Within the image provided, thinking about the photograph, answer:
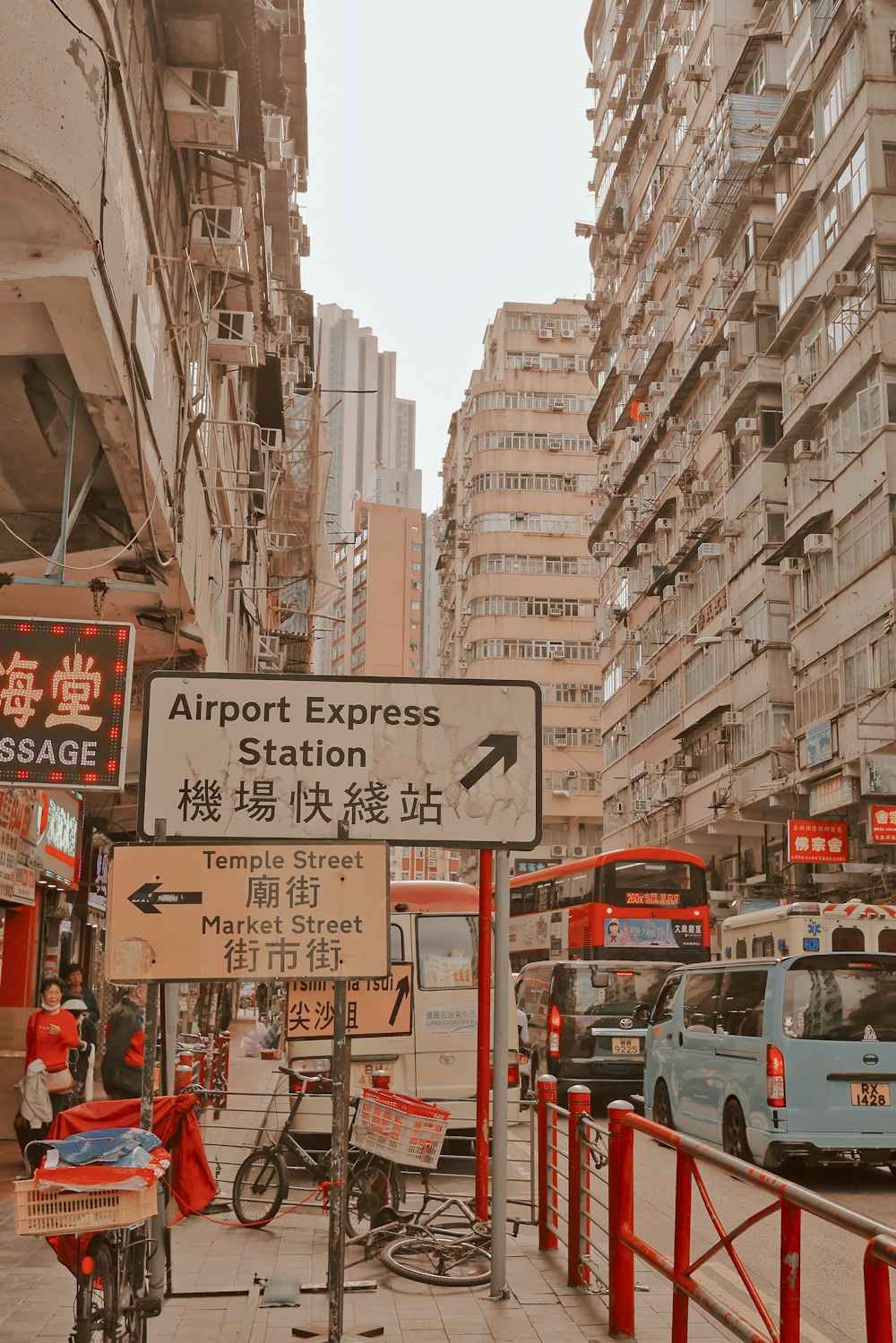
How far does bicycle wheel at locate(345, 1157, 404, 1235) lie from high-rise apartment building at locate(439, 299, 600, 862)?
186 feet

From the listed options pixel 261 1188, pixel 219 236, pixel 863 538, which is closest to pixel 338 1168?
pixel 261 1188

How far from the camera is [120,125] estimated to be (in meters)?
9.41

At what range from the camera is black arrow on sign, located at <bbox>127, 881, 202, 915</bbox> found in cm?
577

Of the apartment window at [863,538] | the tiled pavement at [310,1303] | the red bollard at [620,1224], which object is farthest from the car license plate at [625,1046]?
the apartment window at [863,538]

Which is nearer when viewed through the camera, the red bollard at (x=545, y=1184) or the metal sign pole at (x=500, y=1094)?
the metal sign pole at (x=500, y=1094)

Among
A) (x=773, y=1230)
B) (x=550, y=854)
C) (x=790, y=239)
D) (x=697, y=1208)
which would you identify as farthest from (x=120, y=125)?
(x=550, y=854)

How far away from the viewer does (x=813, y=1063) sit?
36.1 feet

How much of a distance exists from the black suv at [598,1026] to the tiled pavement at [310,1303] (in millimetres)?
7430

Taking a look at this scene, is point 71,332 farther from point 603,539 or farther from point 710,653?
point 603,539

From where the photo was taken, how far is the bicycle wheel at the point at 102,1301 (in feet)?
17.2

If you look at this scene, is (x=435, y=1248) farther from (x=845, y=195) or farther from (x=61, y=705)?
(x=845, y=195)

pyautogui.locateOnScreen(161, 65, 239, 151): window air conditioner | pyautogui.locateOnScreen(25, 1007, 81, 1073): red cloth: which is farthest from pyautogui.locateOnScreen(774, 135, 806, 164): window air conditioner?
pyautogui.locateOnScreen(25, 1007, 81, 1073): red cloth

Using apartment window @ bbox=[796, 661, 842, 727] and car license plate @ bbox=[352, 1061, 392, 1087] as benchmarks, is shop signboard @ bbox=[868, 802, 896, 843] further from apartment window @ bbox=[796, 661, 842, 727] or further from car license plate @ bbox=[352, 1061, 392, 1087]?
car license plate @ bbox=[352, 1061, 392, 1087]

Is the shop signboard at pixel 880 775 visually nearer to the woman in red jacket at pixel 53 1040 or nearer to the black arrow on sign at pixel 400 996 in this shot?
the woman in red jacket at pixel 53 1040
